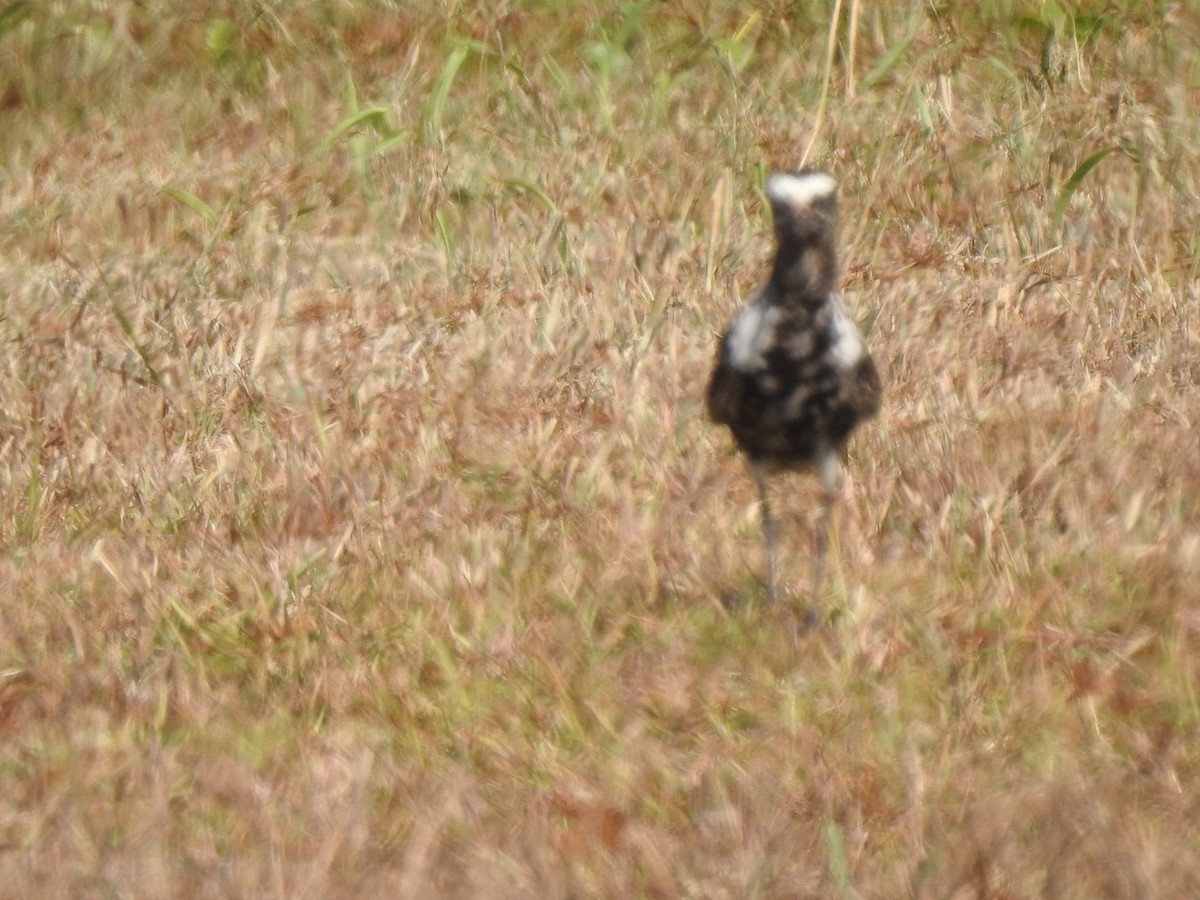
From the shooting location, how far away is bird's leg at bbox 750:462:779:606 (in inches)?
153

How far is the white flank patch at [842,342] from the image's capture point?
375cm

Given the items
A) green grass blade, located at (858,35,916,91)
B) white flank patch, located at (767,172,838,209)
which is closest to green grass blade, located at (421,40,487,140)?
green grass blade, located at (858,35,916,91)

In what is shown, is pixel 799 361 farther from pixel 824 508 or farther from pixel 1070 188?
pixel 1070 188

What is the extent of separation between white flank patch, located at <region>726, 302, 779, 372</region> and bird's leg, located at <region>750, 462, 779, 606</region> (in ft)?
0.87

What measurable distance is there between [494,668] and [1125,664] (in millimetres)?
1143

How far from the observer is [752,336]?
3783 mm

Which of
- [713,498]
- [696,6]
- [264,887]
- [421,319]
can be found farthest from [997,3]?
A: [264,887]

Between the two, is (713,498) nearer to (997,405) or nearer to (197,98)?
(997,405)

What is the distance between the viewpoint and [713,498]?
14.4 ft

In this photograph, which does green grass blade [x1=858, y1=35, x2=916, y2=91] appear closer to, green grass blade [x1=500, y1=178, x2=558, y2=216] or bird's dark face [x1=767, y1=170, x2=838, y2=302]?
green grass blade [x1=500, y1=178, x2=558, y2=216]

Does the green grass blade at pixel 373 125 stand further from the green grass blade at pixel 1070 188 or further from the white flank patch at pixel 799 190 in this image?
the white flank patch at pixel 799 190

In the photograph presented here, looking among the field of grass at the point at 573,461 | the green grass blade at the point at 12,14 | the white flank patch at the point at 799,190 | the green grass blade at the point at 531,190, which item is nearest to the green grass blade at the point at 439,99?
the field of grass at the point at 573,461

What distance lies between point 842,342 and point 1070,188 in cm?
214

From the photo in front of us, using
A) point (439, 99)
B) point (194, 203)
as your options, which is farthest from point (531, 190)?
point (194, 203)
